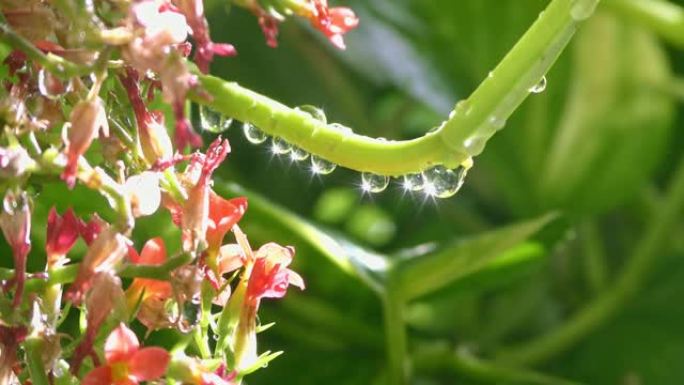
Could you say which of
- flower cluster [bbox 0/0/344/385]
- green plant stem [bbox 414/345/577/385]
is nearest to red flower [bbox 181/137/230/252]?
flower cluster [bbox 0/0/344/385]

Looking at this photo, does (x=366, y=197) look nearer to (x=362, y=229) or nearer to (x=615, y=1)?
(x=362, y=229)

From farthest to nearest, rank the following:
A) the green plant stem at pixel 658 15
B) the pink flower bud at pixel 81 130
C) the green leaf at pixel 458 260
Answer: the green plant stem at pixel 658 15
the green leaf at pixel 458 260
the pink flower bud at pixel 81 130

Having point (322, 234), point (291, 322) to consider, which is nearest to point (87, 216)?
point (322, 234)

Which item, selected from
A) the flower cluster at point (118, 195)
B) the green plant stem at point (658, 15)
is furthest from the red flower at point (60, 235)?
the green plant stem at point (658, 15)

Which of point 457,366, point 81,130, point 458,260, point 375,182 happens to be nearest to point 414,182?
point 375,182

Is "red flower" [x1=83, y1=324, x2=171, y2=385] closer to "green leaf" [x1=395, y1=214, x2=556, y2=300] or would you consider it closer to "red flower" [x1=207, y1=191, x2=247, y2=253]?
"red flower" [x1=207, y1=191, x2=247, y2=253]

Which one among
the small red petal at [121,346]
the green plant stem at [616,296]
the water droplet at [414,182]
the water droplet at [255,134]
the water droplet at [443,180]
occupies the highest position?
the green plant stem at [616,296]

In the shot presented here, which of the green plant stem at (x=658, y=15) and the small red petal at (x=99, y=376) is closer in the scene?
the small red petal at (x=99, y=376)

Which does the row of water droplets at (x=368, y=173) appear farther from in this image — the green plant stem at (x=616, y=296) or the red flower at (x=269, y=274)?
the green plant stem at (x=616, y=296)
